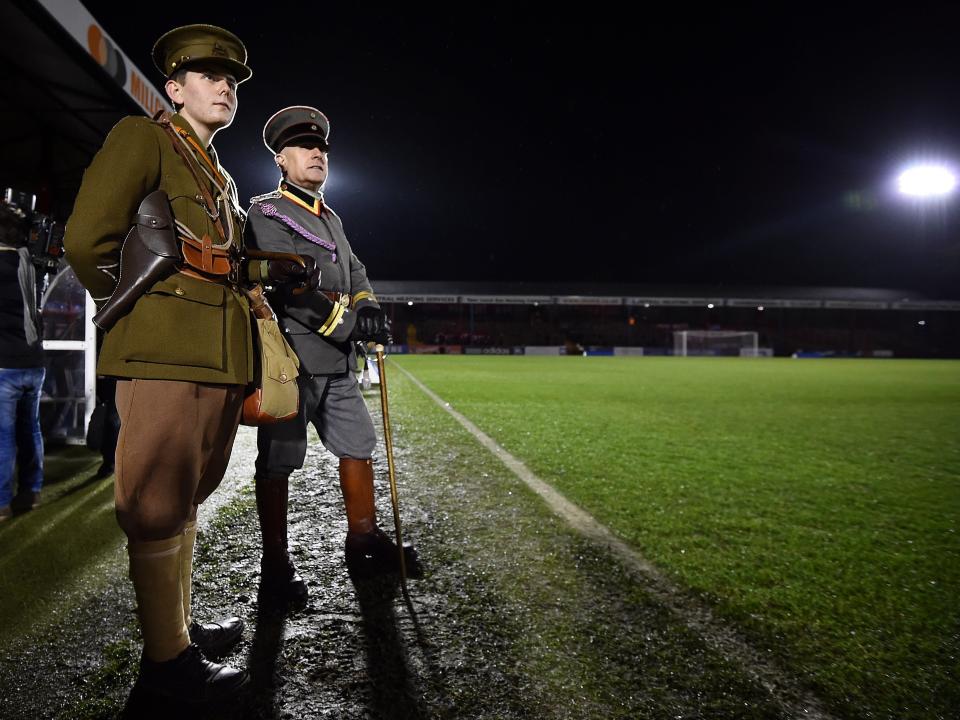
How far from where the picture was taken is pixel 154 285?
1474 millimetres

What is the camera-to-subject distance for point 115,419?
3975 millimetres

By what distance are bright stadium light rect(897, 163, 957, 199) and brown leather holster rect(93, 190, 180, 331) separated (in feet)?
158

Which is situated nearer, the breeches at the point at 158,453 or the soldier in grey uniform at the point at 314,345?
the breeches at the point at 158,453

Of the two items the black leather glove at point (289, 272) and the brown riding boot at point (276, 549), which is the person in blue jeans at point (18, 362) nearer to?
the brown riding boot at point (276, 549)

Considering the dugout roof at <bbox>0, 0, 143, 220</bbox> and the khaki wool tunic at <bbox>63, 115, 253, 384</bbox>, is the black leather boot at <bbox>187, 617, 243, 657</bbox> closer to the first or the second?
the khaki wool tunic at <bbox>63, 115, 253, 384</bbox>

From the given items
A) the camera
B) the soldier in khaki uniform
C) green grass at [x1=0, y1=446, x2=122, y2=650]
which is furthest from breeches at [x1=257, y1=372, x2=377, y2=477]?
the camera

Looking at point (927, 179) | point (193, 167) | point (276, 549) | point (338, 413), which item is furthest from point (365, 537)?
point (927, 179)

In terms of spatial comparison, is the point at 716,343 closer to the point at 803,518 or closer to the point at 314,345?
the point at 803,518

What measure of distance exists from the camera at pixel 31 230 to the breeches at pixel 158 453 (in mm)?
2467

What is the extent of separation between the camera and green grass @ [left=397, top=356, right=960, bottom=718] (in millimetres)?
1746

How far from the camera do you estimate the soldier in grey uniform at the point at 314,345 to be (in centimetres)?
222

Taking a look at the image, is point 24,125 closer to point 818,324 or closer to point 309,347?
point 309,347

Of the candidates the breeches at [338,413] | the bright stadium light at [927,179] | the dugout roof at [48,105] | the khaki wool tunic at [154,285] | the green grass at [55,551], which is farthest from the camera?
the bright stadium light at [927,179]

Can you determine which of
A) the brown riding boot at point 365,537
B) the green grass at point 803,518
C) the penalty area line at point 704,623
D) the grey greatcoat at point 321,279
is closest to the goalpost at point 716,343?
the green grass at point 803,518
